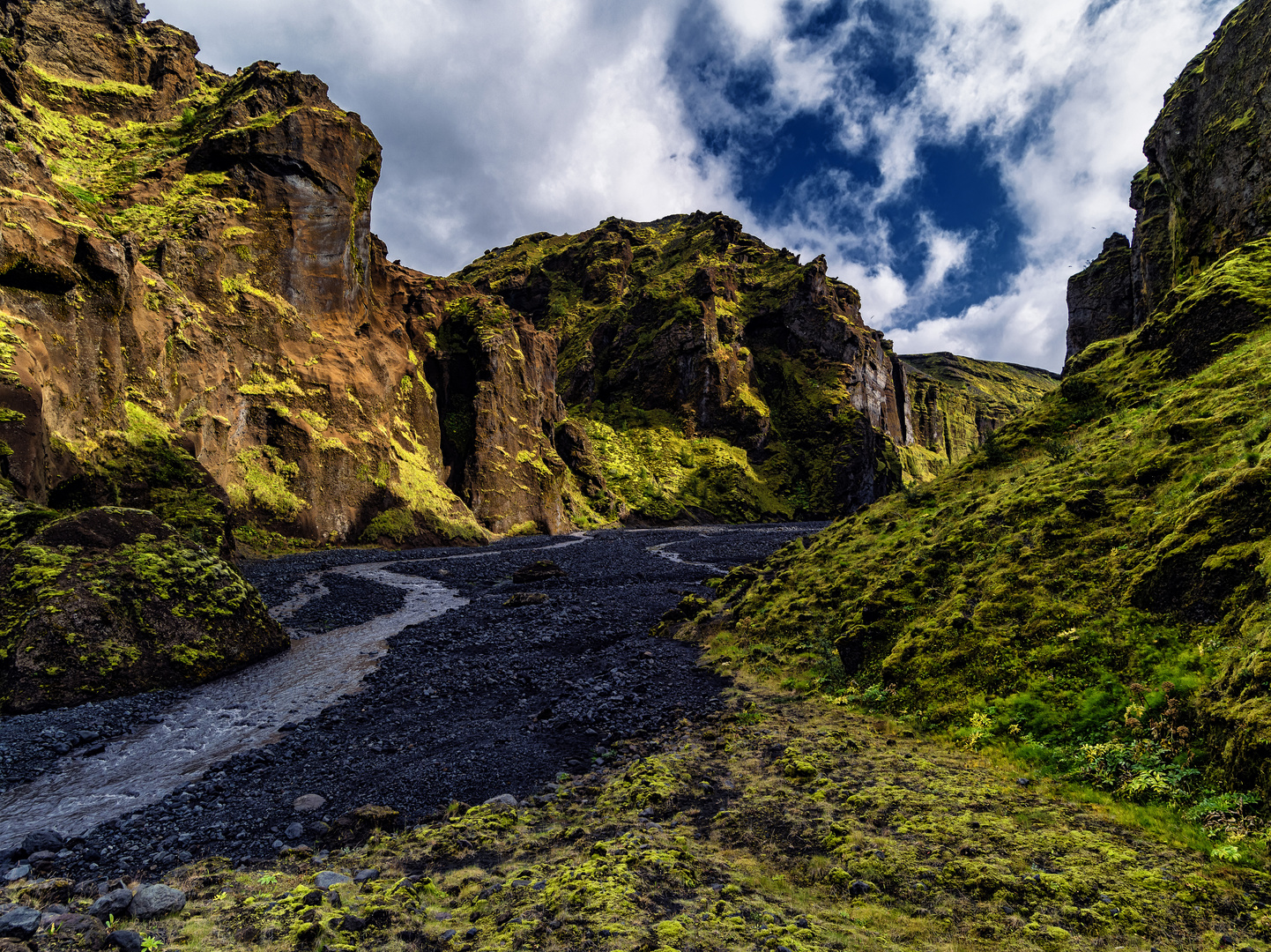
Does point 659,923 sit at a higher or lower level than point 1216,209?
lower

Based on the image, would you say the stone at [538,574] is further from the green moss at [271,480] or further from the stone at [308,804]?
the stone at [308,804]

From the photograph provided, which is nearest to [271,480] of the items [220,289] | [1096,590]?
[220,289]

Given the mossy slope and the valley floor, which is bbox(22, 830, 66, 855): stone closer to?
the valley floor

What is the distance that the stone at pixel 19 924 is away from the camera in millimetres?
4867

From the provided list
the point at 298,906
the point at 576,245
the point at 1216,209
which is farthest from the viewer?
the point at 576,245

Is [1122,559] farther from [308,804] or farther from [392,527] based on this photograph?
[392,527]

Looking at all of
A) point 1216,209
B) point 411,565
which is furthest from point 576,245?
point 1216,209

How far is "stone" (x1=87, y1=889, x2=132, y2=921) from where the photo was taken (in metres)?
5.52

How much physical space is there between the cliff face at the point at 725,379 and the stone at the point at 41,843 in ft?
262

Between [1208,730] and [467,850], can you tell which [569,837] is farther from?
[1208,730]

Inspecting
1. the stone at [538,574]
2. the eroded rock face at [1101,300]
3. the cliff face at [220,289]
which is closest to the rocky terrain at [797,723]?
the cliff face at [220,289]

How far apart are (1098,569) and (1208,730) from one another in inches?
166

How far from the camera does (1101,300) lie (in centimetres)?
4691

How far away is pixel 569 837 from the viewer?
24.2 feet
